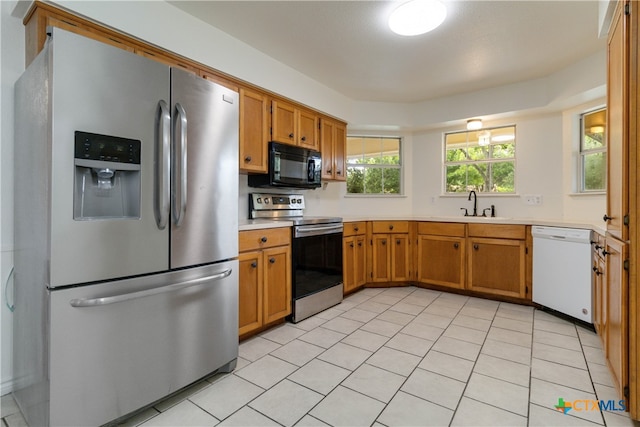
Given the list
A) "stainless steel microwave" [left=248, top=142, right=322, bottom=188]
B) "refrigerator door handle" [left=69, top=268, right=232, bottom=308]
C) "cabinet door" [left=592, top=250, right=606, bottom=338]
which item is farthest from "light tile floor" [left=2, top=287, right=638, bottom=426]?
"stainless steel microwave" [left=248, top=142, right=322, bottom=188]

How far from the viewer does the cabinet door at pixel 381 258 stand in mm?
3932

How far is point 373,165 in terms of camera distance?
4.56 meters

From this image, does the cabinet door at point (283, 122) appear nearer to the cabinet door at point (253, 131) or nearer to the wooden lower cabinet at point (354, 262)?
the cabinet door at point (253, 131)

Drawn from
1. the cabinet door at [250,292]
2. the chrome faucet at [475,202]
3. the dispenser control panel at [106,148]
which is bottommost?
the cabinet door at [250,292]

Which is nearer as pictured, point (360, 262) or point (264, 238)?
point (264, 238)

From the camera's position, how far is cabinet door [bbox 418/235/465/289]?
12.0 ft

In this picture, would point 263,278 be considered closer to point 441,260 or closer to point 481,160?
point 441,260

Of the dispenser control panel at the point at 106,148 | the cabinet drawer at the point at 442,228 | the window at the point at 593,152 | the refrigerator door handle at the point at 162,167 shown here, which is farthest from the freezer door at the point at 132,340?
the window at the point at 593,152

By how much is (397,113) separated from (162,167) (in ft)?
11.4

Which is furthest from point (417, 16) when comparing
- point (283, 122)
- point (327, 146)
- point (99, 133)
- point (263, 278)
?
point (263, 278)

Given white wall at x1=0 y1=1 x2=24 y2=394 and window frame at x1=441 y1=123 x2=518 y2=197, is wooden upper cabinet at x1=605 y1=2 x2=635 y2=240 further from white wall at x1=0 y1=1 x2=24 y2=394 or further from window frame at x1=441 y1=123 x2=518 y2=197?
white wall at x1=0 y1=1 x2=24 y2=394

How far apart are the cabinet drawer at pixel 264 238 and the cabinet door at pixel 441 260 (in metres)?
1.96

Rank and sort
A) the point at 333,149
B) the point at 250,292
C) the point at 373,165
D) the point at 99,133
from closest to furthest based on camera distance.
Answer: the point at 99,133 < the point at 250,292 < the point at 333,149 < the point at 373,165

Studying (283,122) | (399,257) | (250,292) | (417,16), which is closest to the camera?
(417,16)
